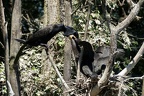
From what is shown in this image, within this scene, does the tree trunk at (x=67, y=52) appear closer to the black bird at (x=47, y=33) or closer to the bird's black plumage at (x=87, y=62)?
the bird's black plumage at (x=87, y=62)

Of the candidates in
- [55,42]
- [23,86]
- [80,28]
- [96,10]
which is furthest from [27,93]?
[96,10]

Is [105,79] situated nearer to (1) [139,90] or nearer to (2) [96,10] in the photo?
(2) [96,10]

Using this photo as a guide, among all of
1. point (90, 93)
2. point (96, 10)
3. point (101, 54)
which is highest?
point (96, 10)

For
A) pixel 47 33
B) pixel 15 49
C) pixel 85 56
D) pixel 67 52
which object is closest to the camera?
pixel 47 33

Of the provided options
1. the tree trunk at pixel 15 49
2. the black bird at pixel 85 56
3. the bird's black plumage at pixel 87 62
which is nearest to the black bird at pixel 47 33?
the black bird at pixel 85 56

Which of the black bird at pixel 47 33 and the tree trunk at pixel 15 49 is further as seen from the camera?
the tree trunk at pixel 15 49

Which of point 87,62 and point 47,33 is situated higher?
point 47,33

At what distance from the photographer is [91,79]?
15.0 feet

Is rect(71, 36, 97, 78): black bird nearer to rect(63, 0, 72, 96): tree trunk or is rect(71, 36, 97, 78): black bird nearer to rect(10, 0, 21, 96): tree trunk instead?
rect(63, 0, 72, 96): tree trunk

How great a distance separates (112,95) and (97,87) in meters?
0.41

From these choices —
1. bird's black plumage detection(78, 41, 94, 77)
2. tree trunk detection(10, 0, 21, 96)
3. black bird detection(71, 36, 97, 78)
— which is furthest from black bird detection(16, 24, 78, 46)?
tree trunk detection(10, 0, 21, 96)

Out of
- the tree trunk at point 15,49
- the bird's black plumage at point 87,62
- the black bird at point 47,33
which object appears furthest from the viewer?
the tree trunk at point 15,49

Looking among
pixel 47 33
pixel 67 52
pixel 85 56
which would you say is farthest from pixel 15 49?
pixel 47 33

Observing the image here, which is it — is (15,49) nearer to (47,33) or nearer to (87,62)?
(87,62)
